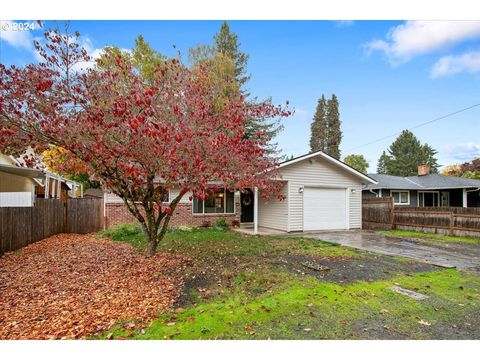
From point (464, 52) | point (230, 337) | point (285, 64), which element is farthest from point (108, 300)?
point (464, 52)

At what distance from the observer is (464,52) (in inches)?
246

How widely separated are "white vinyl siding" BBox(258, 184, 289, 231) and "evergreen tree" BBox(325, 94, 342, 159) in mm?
23118

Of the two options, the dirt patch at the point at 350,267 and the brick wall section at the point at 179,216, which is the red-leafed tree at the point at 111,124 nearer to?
the dirt patch at the point at 350,267

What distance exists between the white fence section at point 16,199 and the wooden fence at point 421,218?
51.4ft

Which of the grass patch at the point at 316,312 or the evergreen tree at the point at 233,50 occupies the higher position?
the evergreen tree at the point at 233,50

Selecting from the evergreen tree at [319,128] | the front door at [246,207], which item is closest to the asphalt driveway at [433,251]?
the front door at [246,207]

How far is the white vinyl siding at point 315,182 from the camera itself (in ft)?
42.8

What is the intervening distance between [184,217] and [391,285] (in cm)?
1046

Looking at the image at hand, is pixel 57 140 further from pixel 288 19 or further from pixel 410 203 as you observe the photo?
pixel 410 203

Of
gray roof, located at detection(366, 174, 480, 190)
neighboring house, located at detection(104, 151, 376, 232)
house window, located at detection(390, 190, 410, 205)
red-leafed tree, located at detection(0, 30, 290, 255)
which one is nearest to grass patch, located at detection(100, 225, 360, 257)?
neighboring house, located at detection(104, 151, 376, 232)

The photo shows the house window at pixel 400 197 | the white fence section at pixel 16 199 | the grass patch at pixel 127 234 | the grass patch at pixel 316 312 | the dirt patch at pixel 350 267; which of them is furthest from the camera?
the house window at pixel 400 197

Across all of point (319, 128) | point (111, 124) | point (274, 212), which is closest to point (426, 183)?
point (274, 212)

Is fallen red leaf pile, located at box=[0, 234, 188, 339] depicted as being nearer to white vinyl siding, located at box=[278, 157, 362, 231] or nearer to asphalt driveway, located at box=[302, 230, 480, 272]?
asphalt driveway, located at box=[302, 230, 480, 272]

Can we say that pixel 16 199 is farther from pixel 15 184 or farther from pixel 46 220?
pixel 15 184
